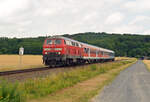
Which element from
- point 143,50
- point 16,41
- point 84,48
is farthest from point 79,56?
point 143,50

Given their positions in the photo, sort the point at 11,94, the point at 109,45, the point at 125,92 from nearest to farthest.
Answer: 1. the point at 11,94
2. the point at 125,92
3. the point at 109,45

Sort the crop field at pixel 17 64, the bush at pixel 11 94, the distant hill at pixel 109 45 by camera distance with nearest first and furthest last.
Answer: the bush at pixel 11 94, the crop field at pixel 17 64, the distant hill at pixel 109 45

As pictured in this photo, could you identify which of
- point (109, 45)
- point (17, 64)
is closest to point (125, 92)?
point (17, 64)

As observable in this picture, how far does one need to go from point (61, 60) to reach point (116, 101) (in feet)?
54.7

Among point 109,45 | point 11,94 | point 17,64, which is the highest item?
point 109,45

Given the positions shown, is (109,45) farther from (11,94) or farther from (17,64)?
(11,94)

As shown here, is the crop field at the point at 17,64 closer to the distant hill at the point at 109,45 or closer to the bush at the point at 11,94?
the bush at the point at 11,94

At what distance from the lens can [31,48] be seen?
11106 cm

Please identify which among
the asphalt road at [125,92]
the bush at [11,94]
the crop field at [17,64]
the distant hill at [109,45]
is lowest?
the asphalt road at [125,92]

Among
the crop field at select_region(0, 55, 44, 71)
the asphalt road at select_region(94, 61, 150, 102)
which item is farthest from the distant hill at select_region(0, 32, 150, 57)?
the asphalt road at select_region(94, 61, 150, 102)

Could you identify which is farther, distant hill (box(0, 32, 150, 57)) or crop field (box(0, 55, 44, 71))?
distant hill (box(0, 32, 150, 57))

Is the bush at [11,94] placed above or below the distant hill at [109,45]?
below

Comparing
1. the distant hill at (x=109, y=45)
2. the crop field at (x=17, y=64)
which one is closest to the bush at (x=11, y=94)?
the crop field at (x=17, y=64)

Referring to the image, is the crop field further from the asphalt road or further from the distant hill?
the distant hill
